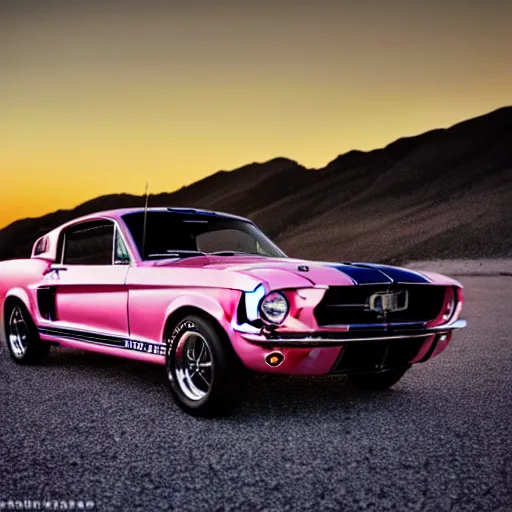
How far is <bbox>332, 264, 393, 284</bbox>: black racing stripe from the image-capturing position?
492 cm

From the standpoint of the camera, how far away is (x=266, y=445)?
4348 millimetres

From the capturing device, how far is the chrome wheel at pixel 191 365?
5.06 meters

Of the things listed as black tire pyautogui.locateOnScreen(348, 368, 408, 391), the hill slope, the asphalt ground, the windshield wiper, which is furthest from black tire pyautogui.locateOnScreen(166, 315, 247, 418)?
the hill slope

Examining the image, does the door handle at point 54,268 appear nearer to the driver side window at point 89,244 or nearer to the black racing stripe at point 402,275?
the driver side window at point 89,244

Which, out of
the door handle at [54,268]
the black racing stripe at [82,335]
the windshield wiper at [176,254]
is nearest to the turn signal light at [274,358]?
the windshield wiper at [176,254]

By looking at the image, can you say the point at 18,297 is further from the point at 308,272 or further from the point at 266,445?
the point at 266,445

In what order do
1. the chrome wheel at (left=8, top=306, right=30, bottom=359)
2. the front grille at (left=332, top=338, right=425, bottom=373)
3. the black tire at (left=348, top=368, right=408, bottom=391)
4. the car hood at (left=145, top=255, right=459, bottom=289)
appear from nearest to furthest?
1. the car hood at (left=145, top=255, right=459, bottom=289)
2. the front grille at (left=332, top=338, right=425, bottom=373)
3. the black tire at (left=348, top=368, right=408, bottom=391)
4. the chrome wheel at (left=8, top=306, right=30, bottom=359)

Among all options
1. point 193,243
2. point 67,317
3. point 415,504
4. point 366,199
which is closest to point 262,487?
point 415,504

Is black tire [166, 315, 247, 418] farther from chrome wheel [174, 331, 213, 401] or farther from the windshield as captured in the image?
the windshield

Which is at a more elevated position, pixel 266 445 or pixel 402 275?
pixel 402 275

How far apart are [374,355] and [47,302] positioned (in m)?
3.56

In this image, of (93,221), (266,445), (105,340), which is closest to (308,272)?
(266,445)

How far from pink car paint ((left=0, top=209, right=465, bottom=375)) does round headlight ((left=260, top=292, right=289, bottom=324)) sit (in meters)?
0.04

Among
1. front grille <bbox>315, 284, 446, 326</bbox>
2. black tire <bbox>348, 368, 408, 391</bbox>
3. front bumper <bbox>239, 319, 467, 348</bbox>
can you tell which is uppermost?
front grille <bbox>315, 284, 446, 326</bbox>
